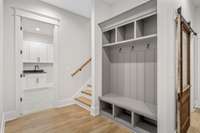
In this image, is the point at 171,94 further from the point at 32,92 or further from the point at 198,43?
the point at 32,92

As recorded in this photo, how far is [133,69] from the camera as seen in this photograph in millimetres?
2654

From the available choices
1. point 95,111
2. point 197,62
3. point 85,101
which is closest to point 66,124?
Result: point 95,111

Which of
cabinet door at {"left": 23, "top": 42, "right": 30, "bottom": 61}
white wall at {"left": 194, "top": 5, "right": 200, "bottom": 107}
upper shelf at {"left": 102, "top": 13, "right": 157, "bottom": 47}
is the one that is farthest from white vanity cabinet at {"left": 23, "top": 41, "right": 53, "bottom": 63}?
white wall at {"left": 194, "top": 5, "right": 200, "bottom": 107}

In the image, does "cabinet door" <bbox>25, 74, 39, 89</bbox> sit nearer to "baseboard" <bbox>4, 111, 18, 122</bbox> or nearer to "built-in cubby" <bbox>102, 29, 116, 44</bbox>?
"baseboard" <bbox>4, 111, 18, 122</bbox>

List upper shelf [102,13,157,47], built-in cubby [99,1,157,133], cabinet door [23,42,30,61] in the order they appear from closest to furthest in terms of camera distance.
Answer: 1. built-in cubby [99,1,157,133]
2. upper shelf [102,13,157,47]
3. cabinet door [23,42,30,61]

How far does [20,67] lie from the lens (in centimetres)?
282

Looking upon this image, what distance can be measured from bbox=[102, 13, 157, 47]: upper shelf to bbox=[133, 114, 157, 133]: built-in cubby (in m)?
1.55

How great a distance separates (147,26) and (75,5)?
2.24 m

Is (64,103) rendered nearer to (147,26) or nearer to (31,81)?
(31,81)

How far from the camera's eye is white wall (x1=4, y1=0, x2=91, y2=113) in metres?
2.66

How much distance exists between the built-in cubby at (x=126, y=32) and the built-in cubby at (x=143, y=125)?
5.84 feet

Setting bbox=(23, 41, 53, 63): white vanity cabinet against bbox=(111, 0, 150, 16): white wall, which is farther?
bbox=(23, 41, 53, 63): white vanity cabinet

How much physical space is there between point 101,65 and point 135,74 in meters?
0.91

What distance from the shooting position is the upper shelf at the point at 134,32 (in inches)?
90.3
